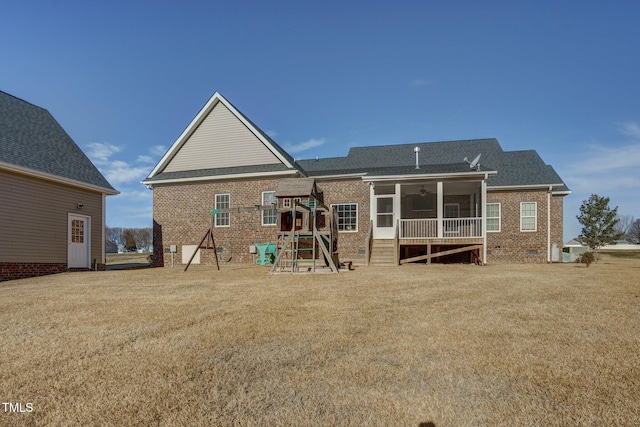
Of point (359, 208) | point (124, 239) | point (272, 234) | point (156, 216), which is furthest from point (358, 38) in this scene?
point (124, 239)

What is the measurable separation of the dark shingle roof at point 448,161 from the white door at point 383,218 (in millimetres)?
1537

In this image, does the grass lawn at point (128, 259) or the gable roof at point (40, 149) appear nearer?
the gable roof at point (40, 149)

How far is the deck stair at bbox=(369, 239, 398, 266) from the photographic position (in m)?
15.2

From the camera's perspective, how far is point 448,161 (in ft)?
68.1

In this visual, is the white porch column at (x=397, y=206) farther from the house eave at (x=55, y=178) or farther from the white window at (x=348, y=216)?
the house eave at (x=55, y=178)

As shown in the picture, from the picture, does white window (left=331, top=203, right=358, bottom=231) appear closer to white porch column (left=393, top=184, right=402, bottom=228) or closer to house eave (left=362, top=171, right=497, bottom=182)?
house eave (left=362, top=171, right=497, bottom=182)

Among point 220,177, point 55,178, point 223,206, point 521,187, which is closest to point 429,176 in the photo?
point 521,187

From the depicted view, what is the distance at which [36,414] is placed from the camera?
108 inches

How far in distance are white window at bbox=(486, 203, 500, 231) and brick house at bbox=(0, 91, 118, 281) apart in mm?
18867

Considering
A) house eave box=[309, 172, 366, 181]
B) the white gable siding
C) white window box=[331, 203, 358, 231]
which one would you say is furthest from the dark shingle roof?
the white gable siding

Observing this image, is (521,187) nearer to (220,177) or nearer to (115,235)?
(220,177)

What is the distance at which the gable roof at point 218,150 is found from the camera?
18.3m

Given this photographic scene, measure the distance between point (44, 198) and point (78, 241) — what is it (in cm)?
249

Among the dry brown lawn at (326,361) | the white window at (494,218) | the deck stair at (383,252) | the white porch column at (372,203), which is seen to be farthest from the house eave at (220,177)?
the dry brown lawn at (326,361)
